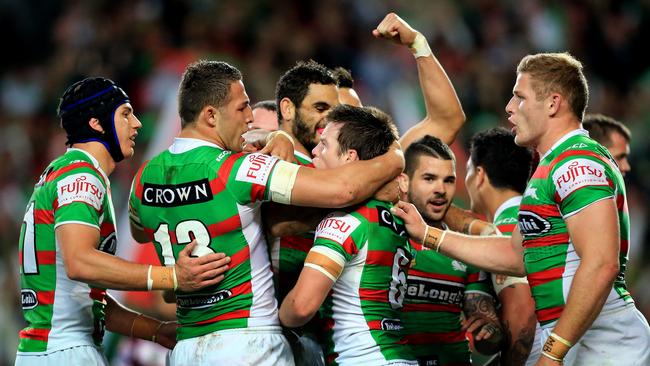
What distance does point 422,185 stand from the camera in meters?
6.94

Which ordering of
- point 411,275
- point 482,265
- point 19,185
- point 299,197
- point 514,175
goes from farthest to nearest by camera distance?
point 19,185
point 514,175
point 411,275
point 482,265
point 299,197

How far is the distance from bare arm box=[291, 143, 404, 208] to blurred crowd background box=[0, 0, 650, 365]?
734cm

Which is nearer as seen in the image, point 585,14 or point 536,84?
point 536,84

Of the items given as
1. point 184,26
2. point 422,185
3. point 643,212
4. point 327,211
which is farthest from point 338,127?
point 184,26

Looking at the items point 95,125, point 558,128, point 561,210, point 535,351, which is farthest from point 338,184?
point 535,351

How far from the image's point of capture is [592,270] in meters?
5.30

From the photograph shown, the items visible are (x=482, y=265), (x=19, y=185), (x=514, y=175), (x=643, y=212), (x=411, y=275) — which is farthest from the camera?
(x=19, y=185)

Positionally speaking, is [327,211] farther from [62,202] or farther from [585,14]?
[585,14]

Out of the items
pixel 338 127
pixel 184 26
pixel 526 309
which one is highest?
pixel 184 26

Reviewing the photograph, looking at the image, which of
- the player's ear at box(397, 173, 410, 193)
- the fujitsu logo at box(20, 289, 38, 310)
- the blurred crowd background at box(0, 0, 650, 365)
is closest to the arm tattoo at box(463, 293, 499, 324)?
the player's ear at box(397, 173, 410, 193)

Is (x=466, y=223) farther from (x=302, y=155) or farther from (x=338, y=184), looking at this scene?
(x=338, y=184)

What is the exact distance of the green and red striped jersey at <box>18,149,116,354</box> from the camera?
5.87 metres

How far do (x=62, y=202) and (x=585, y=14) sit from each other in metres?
10.8

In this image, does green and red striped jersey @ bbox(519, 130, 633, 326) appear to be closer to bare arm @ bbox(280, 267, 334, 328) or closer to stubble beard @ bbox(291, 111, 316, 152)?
bare arm @ bbox(280, 267, 334, 328)
